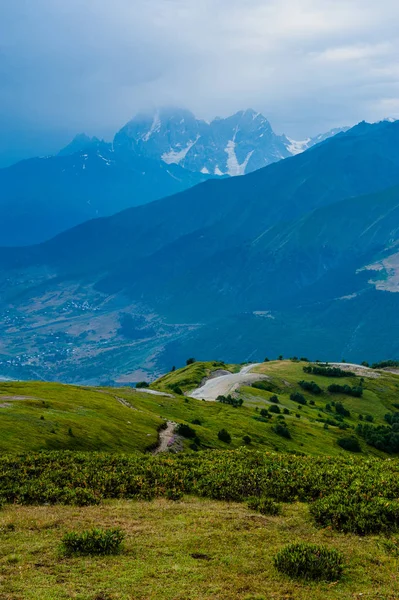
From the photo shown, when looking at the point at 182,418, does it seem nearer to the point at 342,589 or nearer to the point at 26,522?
the point at 26,522

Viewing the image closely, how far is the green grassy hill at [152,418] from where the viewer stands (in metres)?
57.3

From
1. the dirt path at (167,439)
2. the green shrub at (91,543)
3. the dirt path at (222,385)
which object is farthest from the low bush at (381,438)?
the green shrub at (91,543)

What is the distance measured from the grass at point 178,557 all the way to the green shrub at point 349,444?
71619mm

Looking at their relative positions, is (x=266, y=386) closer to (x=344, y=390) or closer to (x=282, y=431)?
(x=344, y=390)

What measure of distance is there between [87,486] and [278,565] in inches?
696

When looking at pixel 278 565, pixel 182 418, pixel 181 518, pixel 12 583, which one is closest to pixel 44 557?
pixel 12 583

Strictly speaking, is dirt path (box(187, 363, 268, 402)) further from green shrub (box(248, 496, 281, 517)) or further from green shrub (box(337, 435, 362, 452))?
green shrub (box(248, 496, 281, 517))

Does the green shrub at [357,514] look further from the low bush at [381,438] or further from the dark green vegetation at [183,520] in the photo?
the low bush at [381,438]

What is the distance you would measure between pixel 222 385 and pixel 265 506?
11867cm

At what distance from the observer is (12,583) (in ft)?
72.9

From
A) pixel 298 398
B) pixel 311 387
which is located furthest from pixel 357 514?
pixel 311 387

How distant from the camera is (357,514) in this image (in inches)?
1220

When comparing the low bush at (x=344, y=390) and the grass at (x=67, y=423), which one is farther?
the low bush at (x=344, y=390)

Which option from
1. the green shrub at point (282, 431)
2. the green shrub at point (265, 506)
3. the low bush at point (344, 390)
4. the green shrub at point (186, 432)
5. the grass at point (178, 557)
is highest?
the grass at point (178, 557)
